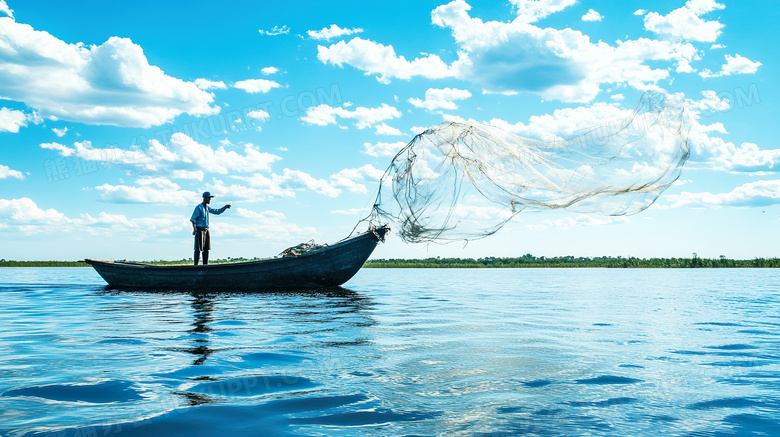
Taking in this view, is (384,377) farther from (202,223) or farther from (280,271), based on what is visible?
(202,223)

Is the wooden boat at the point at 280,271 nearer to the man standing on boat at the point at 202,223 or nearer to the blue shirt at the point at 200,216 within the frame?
the man standing on boat at the point at 202,223

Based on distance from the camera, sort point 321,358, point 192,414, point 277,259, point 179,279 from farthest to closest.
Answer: point 179,279, point 277,259, point 321,358, point 192,414

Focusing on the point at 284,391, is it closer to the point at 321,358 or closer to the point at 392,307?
the point at 321,358

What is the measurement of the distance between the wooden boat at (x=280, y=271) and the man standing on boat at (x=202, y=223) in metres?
0.65

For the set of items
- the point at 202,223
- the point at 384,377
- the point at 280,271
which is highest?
the point at 202,223

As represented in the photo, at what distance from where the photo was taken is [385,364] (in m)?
5.84

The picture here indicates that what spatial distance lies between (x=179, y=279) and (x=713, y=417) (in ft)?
53.5

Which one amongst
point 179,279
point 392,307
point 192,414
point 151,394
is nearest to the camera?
point 192,414

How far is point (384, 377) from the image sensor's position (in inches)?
205

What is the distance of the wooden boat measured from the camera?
1631 centimetres

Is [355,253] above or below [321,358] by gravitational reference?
above

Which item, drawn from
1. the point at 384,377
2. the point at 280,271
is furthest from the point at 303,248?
the point at 384,377

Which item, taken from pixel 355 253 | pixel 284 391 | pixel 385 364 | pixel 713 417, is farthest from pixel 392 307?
pixel 713 417

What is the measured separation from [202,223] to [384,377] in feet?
42.5
